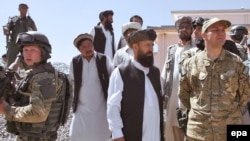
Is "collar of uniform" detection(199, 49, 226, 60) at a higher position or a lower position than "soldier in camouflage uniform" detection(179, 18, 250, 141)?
higher

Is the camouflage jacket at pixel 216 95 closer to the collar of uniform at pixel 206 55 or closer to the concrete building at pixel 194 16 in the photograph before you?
the collar of uniform at pixel 206 55

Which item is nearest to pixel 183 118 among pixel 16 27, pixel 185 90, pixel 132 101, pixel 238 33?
pixel 185 90

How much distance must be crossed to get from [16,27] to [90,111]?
6.17 metres

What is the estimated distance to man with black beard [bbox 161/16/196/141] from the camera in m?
5.12

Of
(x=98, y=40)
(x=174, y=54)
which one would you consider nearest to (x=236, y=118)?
(x=174, y=54)

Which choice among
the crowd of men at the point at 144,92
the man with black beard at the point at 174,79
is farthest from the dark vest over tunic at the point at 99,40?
the crowd of men at the point at 144,92

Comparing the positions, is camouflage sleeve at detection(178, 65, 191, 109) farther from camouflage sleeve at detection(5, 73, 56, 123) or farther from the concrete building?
the concrete building

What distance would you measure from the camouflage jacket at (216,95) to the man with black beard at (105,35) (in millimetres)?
3961

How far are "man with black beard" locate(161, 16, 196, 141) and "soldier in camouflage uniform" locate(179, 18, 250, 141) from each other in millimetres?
1052

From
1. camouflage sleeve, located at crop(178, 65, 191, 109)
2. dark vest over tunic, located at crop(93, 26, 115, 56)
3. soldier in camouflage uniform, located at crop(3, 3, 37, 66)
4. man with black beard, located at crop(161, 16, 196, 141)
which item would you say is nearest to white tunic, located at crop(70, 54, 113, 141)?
man with black beard, located at crop(161, 16, 196, 141)

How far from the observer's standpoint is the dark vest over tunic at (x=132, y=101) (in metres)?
3.97

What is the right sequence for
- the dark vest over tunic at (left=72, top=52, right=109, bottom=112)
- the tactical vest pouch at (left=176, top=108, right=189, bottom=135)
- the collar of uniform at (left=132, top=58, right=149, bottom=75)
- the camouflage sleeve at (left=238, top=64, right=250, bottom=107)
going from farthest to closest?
the dark vest over tunic at (left=72, top=52, right=109, bottom=112) → the tactical vest pouch at (left=176, top=108, right=189, bottom=135) → the collar of uniform at (left=132, top=58, right=149, bottom=75) → the camouflage sleeve at (left=238, top=64, right=250, bottom=107)

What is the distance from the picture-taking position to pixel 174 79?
5.15 meters

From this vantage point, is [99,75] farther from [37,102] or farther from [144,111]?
[37,102]
